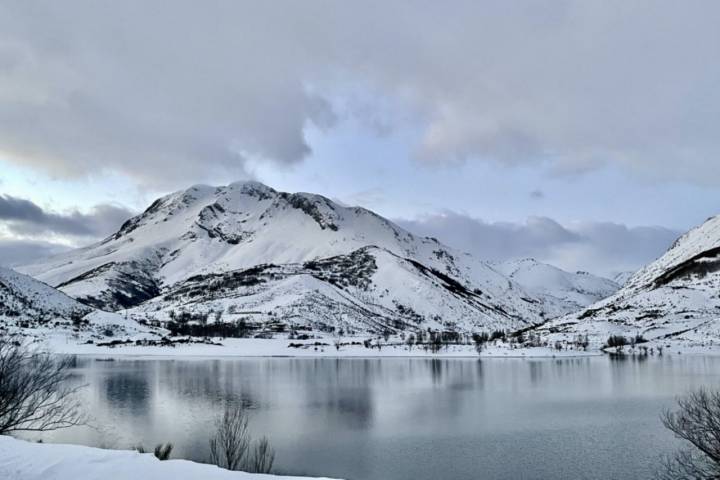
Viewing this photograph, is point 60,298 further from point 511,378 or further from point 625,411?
point 625,411

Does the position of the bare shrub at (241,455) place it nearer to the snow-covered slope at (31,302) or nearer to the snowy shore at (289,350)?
the snowy shore at (289,350)

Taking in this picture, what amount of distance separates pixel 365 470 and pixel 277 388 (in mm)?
43367

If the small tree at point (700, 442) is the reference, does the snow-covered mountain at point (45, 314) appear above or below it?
above

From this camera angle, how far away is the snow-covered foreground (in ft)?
63.0

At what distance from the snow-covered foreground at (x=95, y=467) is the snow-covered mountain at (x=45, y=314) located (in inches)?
4930

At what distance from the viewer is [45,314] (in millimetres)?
167500

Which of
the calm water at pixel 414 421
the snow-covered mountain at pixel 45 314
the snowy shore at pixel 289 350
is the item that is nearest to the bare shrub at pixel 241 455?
the calm water at pixel 414 421

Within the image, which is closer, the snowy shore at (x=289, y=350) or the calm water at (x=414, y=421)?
the calm water at (x=414, y=421)

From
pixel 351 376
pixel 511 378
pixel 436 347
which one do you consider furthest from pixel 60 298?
pixel 511 378

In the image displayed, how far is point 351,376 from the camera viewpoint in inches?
3644

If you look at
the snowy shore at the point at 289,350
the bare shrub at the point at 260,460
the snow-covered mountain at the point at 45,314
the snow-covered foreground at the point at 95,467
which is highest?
the snow-covered mountain at the point at 45,314

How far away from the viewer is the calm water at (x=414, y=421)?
31.1m

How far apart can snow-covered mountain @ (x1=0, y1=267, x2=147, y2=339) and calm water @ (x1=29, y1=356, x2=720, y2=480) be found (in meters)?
75.0

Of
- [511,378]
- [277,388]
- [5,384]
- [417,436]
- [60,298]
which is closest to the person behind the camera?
[5,384]
